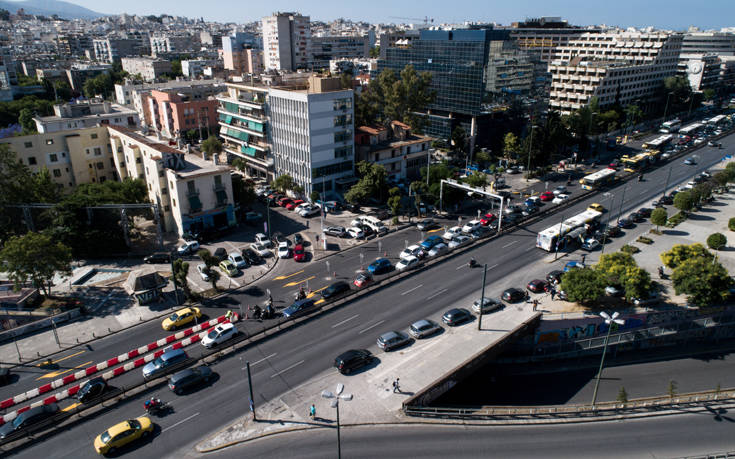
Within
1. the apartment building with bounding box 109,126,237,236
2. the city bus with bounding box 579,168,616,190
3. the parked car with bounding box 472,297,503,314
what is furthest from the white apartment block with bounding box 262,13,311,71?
the parked car with bounding box 472,297,503,314

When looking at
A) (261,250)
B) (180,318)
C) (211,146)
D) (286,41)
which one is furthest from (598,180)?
(286,41)

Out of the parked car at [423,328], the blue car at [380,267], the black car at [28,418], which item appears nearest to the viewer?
the black car at [28,418]

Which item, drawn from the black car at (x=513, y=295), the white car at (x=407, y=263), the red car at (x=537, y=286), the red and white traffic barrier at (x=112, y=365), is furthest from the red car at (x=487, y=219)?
the red and white traffic barrier at (x=112, y=365)

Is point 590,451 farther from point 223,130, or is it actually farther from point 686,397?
point 223,130

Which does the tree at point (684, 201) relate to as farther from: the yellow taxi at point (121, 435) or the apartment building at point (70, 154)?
the apartment building at point (70, 154)

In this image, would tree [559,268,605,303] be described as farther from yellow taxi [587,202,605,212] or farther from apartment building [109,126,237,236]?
apartment building [109,126,237,236]

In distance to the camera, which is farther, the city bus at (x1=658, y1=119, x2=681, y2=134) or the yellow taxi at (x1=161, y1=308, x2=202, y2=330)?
the city bus at (x1=658, y1=119, x2=681, y2=134)
